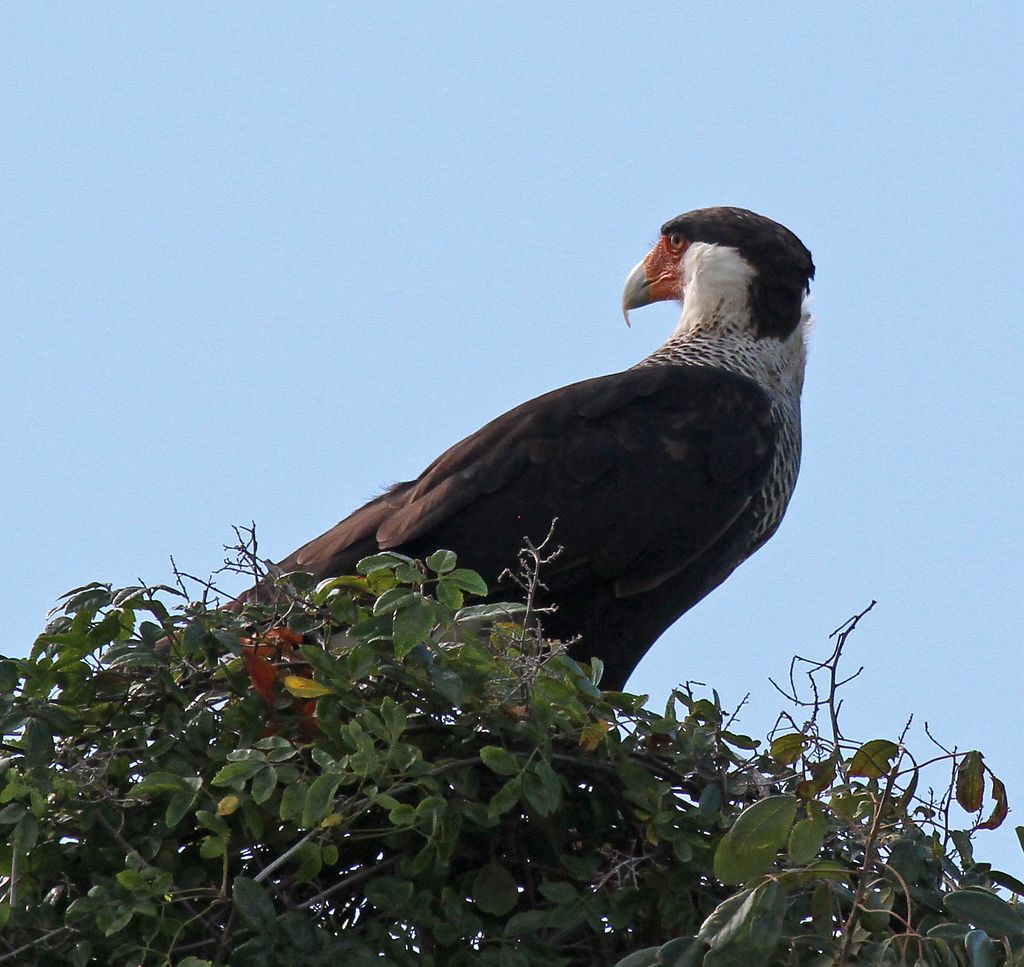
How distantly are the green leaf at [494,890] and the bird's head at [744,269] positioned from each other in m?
3.26

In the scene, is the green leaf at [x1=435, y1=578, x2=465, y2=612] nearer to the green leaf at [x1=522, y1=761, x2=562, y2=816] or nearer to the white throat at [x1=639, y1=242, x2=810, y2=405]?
the green leaf at [x1=522, y1=761, x2=562, y2=816]

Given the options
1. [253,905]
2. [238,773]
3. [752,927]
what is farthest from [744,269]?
[752,927]

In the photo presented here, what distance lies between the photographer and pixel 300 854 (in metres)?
2.96

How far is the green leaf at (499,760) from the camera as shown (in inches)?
117

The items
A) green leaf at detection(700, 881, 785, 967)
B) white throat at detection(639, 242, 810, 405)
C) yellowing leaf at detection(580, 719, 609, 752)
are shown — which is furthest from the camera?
white throat at detection(639, 242, 810, 405)

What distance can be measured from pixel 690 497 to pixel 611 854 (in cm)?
212

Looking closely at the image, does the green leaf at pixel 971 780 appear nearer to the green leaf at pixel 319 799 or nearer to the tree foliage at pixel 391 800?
the tree foliage at pixel 391 800

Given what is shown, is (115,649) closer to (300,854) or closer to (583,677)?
(300,854)

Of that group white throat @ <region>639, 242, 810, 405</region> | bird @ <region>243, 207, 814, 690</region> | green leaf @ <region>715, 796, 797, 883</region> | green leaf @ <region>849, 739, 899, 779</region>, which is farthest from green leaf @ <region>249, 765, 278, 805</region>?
white throat @ <region>639, 242, 810, 405</region>

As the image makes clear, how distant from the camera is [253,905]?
111 inches

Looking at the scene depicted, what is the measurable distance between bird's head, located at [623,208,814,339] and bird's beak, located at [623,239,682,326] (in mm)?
32

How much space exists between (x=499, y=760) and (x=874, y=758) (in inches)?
26.3

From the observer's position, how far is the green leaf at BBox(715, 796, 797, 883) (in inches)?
98.2

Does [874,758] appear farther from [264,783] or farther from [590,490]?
[590,490]
